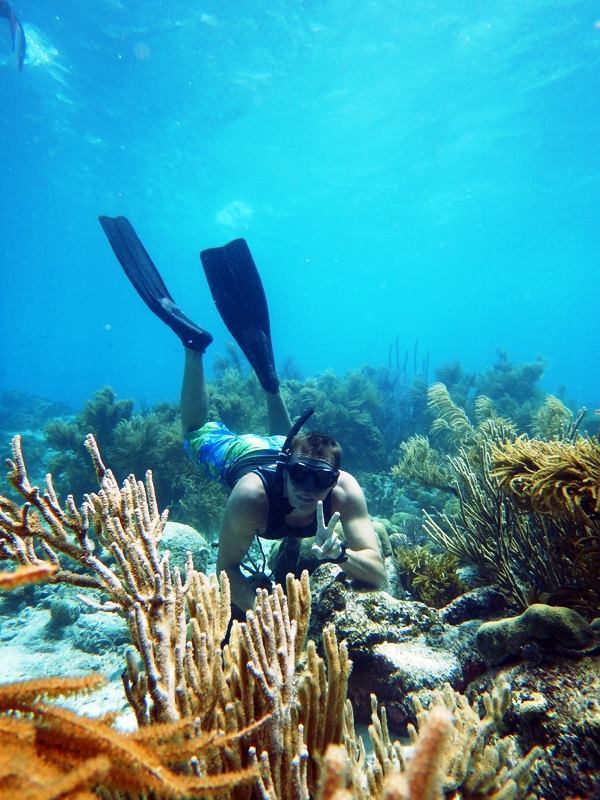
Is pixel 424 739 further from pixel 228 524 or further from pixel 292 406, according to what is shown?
pixel 292 406

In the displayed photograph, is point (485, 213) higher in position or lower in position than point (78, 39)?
higher

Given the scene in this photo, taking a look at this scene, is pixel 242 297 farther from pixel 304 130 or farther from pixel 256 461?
pixel 304 130

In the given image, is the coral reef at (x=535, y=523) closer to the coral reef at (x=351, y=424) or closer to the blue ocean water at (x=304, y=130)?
the coral reef at (x=351, y=424)

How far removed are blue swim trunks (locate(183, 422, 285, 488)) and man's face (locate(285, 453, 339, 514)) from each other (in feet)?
5.45

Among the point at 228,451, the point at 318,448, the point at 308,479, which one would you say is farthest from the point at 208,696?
the point at 228,451

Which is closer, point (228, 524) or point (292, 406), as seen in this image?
point (228, 524)

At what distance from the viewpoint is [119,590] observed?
6.84 feet

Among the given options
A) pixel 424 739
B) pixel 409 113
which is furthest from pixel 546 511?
pixel 409 113

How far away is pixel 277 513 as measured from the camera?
14.5ft

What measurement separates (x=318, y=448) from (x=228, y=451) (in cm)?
270

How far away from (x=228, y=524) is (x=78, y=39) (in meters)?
29.5

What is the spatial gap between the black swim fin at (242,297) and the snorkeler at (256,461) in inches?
0.7

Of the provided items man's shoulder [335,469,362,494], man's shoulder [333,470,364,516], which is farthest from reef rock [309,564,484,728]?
man's shoulder [335,469,362,494]

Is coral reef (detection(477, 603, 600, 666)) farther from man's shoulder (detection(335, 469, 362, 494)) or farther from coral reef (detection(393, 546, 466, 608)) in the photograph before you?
man's shoulder (detection(335, 469, 362, 494))
